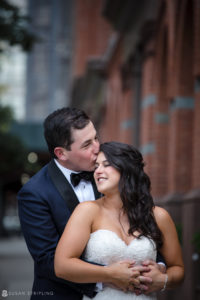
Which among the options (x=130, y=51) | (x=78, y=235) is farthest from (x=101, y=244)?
(x=130, y=51)

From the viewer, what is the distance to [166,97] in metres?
14.6

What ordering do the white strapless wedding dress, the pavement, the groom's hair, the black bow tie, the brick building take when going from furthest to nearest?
the pavement → the brick building → the black bow tie → the groom's hair → the white strapless wedding dress

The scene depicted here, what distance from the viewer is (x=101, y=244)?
4.00 metres

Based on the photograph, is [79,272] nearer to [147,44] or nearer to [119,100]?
[147,44]

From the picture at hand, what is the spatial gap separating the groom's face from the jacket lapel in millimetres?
174

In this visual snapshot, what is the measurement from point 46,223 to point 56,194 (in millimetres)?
230

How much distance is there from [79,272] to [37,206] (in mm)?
644

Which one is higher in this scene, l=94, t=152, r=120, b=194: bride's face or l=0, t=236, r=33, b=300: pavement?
l=94, t=152, r=120, b=194: bride's face

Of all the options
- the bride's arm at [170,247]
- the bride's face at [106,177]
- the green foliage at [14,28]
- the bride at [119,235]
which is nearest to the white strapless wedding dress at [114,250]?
the bride at [119,235]

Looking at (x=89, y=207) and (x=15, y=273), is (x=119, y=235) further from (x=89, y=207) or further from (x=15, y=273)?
(x=15, y=273)

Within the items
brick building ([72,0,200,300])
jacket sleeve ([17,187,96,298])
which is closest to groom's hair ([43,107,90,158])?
jacket sleeve ([17,187,96,298])

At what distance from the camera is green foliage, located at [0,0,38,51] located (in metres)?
15.6

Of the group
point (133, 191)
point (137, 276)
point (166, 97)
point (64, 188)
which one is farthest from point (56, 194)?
point (166, 97)

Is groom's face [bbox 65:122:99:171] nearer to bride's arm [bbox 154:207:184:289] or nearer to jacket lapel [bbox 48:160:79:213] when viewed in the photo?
jacket lapel [bbox 48:160:79:213]
